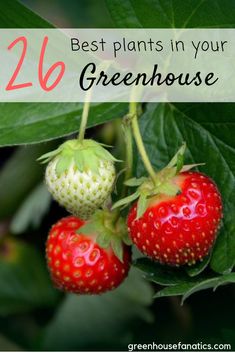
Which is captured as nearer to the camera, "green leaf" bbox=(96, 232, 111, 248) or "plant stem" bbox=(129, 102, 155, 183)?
"plant stem" bbox=(129, 102, 155, 183)

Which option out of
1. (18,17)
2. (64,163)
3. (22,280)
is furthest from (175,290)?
(22,280)

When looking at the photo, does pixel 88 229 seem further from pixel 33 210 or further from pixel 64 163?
pixel 33 210

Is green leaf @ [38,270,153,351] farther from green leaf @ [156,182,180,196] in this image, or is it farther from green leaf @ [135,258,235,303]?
green leaf @ [156,182,180,196]

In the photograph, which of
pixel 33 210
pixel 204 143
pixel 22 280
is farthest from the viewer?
pixel 22 280

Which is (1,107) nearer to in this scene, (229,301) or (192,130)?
(192,130)

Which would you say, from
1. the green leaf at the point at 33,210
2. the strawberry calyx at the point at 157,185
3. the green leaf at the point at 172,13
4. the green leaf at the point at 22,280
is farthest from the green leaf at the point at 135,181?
the green leaf at the point at 22,280

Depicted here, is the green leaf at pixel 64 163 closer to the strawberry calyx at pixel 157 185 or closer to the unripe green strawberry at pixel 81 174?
the unripe green strawberry at pixel 81 174

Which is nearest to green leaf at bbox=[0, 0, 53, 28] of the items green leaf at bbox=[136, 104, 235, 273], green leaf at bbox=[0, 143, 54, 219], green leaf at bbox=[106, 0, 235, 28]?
green leaf at bbox=[106, 0, 235, 28]
